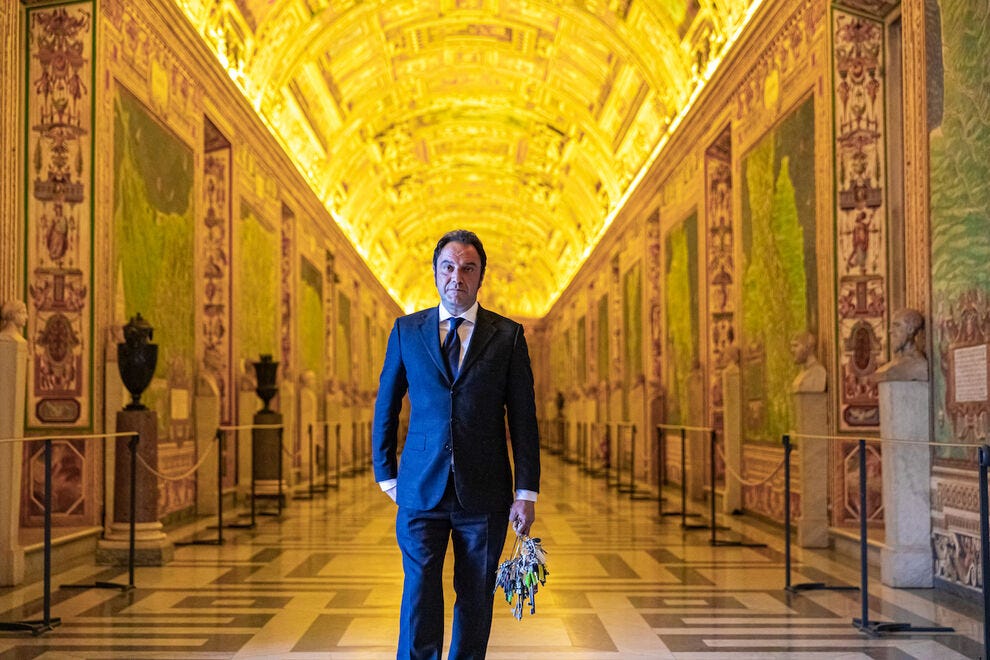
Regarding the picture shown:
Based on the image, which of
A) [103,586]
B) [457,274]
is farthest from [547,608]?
[457,274]

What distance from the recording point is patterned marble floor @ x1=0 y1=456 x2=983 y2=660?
20.7ft

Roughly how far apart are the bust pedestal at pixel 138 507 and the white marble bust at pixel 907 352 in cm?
690

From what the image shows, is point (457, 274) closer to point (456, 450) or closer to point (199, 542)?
point (456, 450)

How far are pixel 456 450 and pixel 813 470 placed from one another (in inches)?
313

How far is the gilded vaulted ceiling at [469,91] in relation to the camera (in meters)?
17.7

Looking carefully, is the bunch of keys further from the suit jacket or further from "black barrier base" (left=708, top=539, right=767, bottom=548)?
"black barrier base" (left=708, top=539, right=767, bottom=548)

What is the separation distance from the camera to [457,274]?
3.91 m

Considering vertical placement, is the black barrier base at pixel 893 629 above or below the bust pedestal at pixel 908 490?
below

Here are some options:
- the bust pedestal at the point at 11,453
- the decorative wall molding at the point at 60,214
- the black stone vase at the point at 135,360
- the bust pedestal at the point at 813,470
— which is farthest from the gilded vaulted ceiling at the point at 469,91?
the bust pedestal at the point at 11,453

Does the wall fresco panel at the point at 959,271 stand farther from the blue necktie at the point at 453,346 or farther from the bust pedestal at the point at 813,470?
the blue necktie at the point at 453,346

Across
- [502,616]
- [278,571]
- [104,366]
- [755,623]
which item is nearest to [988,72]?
[755,623]

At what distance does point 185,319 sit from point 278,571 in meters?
5.68

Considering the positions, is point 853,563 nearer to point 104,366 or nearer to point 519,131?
point 104,366

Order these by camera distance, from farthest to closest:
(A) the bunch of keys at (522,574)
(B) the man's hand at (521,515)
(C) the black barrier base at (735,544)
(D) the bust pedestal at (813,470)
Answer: (C) the black barrier base at (735,544)
(D) the bust pedestal at (813,470)
(B) the man's hand at (521,515)
(A) the bunch of keys at (522,574)
